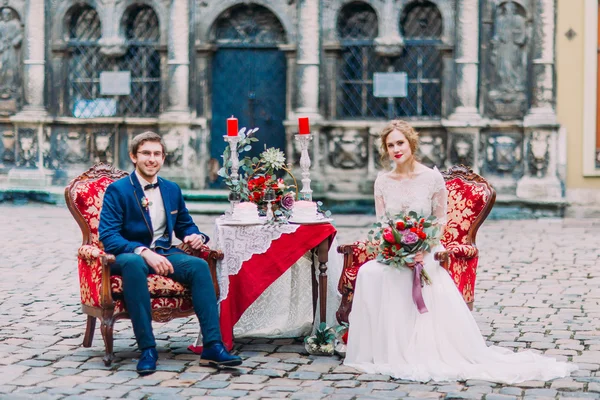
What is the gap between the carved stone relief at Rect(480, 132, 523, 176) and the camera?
56.1 ft

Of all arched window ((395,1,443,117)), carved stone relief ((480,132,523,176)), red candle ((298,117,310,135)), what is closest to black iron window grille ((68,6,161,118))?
arched window ((395,1,443,117))

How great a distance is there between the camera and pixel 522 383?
6812 mm

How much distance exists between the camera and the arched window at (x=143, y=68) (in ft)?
59.5

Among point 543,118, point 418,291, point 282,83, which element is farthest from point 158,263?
point 282,83

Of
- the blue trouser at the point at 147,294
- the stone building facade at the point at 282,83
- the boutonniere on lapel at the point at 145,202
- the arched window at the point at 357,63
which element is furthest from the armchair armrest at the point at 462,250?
the arched window at the point at 357,63

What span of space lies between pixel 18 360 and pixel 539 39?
11280 millimetres

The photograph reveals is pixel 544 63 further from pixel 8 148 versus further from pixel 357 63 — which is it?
pixel 8 148

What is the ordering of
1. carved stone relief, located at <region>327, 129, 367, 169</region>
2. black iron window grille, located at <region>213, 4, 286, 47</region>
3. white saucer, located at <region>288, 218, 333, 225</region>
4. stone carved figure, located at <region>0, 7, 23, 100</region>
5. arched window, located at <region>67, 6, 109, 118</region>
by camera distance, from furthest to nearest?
stone carved figure, located at <region>0, 7, 23, 100</region>, arched window, located at <region>67, 6, 109, 118</region>, black iron window grille, located at <region>213, 4, 286, 47</region>, carved stone relief, located at <region>327, 129, 367, 169</region>, white saucer, located at <region>288, 218, 333, 225</region>

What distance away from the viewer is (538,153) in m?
16.9

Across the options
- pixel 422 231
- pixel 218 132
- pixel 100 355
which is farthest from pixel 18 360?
pixel 218 132

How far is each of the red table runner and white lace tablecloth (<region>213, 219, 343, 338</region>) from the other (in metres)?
0.04

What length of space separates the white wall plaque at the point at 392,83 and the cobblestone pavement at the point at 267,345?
454 centimetres

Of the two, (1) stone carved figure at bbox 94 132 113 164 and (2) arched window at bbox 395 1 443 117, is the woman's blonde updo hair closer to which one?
(2) arched window at bbox 395 1 443 117

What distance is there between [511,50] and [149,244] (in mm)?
10511
